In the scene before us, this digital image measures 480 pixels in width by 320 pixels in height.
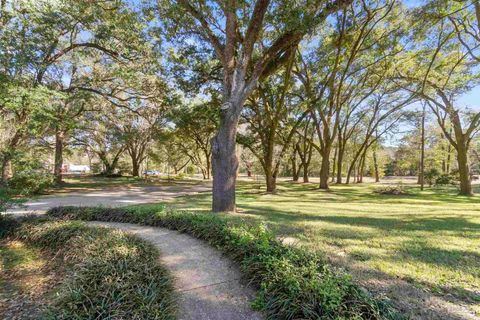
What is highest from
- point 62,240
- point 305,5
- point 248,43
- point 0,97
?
point 305,5

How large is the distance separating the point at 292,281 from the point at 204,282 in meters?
1.10

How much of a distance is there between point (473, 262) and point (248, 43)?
21.0 feet

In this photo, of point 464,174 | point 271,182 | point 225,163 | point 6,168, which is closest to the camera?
point 225,163

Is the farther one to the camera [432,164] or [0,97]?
[432,164]

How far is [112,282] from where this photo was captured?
8.46 feet

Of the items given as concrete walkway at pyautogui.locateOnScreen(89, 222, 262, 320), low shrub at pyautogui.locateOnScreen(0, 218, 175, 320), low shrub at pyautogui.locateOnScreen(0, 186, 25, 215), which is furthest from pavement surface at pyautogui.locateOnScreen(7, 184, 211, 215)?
concrete walkway at pyautogui.locateOnScreen(89, 222, 262, 320)

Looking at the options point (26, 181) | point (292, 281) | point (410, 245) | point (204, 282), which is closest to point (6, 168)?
point (26, 181)

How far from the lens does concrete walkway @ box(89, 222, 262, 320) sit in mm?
2404

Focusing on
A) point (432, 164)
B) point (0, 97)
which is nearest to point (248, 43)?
point (0, 97)

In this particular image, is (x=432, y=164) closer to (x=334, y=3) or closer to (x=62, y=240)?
(x=334, y=3)

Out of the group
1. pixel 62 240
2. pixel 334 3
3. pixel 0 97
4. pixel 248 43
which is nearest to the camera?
pixel 62 240

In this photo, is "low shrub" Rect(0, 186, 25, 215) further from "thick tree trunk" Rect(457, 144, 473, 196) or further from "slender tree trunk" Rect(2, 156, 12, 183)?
"thick tree trunk" Rect(457, 144, 473, 196)

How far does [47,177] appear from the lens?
6.99 metres

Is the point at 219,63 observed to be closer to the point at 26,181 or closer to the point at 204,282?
the point at 26,181
